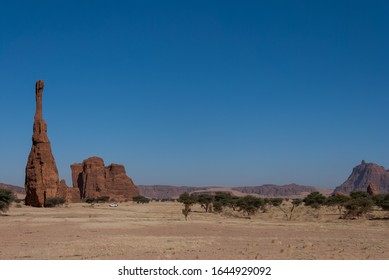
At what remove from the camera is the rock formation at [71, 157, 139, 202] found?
15350 cm

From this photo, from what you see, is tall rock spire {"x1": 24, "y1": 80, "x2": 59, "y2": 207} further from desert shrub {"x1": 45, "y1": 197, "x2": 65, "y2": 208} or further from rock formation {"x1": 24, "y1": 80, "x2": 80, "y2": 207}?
desert shrub {"x1": 45, "y1": 197, "x2": 65, "y2": 208}

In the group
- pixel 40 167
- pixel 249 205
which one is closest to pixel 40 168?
pixel 40 167

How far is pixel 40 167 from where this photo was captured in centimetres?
7219

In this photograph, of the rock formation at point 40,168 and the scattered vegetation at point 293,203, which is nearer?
the scattered vegetation at point 293,203

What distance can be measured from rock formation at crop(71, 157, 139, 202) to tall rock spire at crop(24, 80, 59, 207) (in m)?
77.1

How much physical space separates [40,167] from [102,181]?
275ft

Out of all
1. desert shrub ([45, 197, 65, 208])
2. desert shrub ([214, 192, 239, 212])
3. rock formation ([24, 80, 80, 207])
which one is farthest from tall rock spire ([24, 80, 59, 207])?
desert shrub ([214, 192, 239, 212])

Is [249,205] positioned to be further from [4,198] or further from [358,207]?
[4,198]

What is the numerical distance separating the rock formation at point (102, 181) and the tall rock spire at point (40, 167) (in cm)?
7714

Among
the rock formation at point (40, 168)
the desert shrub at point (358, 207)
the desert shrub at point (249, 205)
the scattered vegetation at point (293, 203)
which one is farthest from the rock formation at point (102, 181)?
the desert shrub at point (358, 207)

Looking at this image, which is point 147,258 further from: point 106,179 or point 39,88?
point 106,179

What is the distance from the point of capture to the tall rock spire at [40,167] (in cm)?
7100

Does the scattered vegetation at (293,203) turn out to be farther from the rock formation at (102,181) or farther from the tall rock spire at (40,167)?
the rock formation at (102,181)
